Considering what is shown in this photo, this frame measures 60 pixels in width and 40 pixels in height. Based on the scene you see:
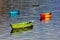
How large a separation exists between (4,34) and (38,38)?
17.8 inches

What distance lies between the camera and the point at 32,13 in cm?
454

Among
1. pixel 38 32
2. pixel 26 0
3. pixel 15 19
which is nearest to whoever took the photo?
pixel 38 32

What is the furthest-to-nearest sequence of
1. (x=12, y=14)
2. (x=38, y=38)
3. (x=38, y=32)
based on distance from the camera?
(x=12, y=14) < (x=38, y=32) < (x=38, y=38)

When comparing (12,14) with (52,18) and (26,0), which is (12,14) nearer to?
(52,18)

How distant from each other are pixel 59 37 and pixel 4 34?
68 centimetres

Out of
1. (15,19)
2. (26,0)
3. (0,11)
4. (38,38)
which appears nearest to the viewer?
(38,38)

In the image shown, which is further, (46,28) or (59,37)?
(46,28)

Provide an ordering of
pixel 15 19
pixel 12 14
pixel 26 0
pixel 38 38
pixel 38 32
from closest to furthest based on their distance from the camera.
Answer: pixel 38 38 < pixel 38 32 < pixel 15 19 < pixel 12 14 < pixel 26 0

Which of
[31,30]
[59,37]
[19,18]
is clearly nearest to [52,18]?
[19,18]

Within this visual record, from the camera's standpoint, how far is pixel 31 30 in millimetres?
3320

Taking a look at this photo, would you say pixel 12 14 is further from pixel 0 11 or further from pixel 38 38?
pixel 38 38

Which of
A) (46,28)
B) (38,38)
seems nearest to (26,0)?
(46,28)

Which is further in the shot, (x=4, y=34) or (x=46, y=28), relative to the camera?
(x=46, y=28)

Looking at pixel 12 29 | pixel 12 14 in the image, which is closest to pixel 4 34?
pixel 12 29
